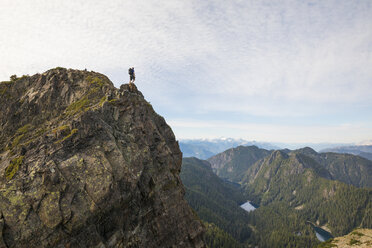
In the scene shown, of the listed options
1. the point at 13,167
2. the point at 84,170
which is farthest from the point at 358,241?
the point at 13,167

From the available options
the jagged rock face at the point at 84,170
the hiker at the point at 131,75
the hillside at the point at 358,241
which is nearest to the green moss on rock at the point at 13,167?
the jagged rock face at the point at 84,170

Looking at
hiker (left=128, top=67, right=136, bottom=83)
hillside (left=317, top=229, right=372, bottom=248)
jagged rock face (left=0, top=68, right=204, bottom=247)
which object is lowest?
hillside (left=317, top=229, right=372, bottom=248)

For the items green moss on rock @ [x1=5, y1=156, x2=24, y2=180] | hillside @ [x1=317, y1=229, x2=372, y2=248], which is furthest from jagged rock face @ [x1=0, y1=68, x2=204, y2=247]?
hillside @ [x1=317, y1=229, x2=372, y2=248]

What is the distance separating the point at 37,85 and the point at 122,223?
3783cm

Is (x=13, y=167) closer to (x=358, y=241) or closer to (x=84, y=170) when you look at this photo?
(x=84, y=170)

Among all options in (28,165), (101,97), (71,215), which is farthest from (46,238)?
(101,97)

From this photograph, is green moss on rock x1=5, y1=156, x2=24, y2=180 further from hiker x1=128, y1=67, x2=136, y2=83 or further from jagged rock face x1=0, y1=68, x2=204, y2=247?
hiker x1=128, y1=67, x2=136, y2=83

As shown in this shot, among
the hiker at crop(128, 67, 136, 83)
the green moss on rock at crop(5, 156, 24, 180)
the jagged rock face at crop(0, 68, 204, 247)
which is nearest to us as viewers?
the jagged rock face at crop(0, 68, 204, 247)

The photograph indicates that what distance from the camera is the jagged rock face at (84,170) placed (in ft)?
75.4

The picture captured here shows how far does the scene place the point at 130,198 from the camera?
3109 cm

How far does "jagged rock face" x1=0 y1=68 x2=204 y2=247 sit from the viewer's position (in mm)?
22984

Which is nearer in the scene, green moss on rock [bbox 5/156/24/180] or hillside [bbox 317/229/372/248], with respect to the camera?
green moss on rock [bbox 5/156/24/180]

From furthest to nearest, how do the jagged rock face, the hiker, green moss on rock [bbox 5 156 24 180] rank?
the hiker → green moss on rock [bbox 5 156 24 180] → the jagged rock face

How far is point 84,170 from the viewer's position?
2652cm
